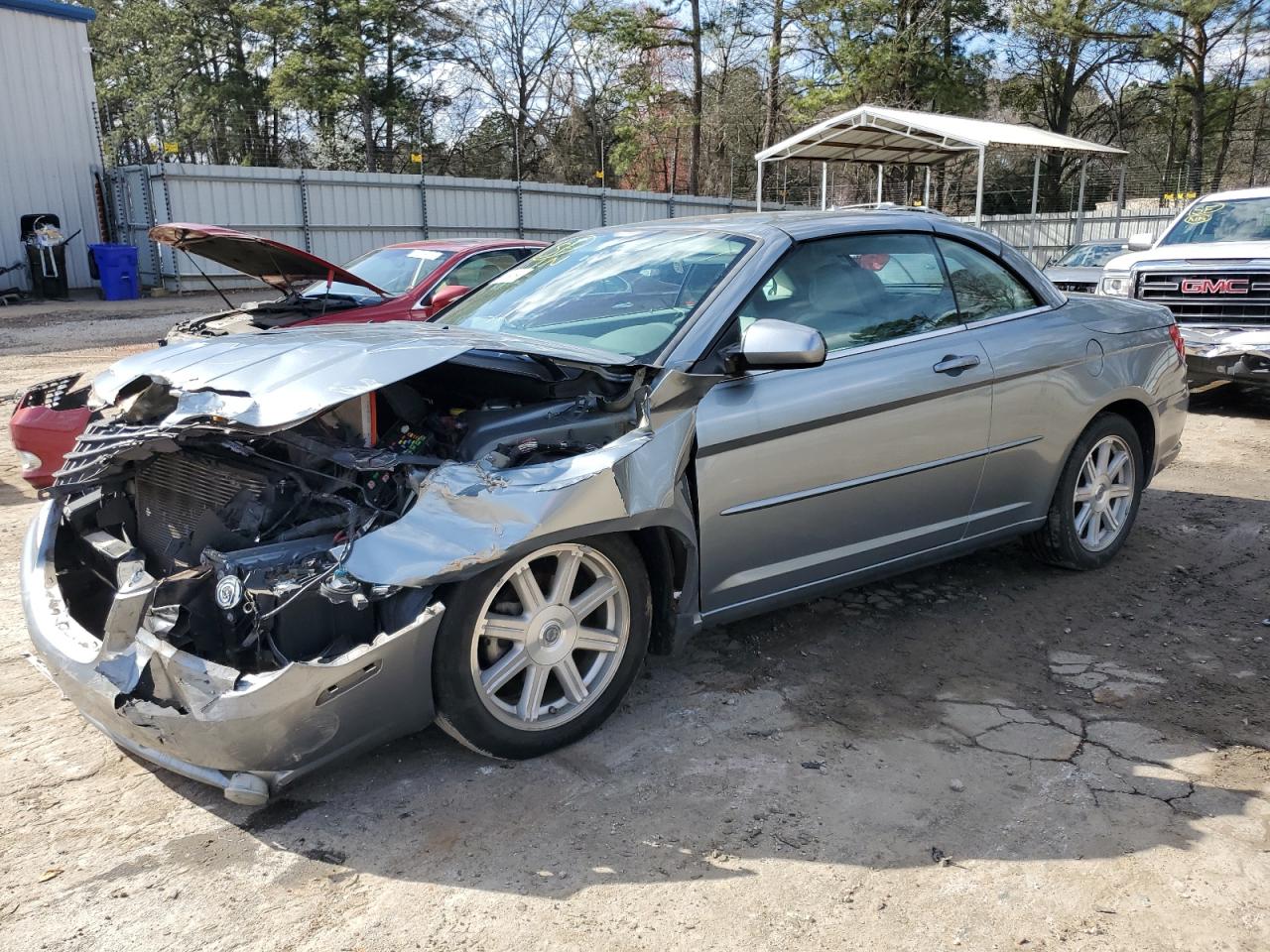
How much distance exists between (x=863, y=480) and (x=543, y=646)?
141cm

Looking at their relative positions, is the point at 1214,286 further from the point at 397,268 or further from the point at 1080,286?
the point at 397,268

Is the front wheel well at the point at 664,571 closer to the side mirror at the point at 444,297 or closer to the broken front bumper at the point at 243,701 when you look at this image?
the broken front bumper at the point at 243,701

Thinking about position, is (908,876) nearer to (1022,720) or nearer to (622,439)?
(1022,720)

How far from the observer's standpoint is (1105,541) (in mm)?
4965

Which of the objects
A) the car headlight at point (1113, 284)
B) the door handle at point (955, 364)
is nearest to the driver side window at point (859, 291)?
the door handle at point (955, 364)

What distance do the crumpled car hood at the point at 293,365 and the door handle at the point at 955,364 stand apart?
138 cm

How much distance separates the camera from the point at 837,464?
12.0 feet

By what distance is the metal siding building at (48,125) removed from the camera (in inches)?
744

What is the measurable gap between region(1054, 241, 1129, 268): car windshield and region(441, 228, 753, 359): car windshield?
36.2ft

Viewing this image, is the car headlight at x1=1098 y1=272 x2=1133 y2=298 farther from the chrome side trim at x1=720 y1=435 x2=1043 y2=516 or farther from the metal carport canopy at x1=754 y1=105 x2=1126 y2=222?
the chrome side trim at x1=720 y1=435 x2=1043 y2=516

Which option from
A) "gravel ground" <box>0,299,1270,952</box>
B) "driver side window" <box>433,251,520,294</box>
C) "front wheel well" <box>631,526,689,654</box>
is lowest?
"gravel ground" <box>0,299,1270,952</box>

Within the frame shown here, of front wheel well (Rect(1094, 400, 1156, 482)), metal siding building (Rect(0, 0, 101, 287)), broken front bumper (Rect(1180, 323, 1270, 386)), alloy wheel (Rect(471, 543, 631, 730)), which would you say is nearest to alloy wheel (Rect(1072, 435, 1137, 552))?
front wheel well (Rect(1094, 400, 1156, 482))

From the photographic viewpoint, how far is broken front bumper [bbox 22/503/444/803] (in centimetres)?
257

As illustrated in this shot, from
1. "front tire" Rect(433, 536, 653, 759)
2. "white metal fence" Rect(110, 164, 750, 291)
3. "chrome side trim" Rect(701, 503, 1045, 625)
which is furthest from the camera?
"white metal fence" Rect(110, 164, 750, 291)
